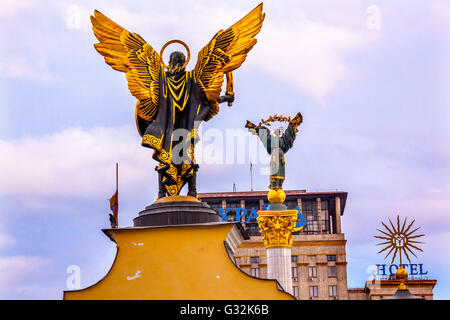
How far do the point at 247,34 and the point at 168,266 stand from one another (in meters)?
5.47

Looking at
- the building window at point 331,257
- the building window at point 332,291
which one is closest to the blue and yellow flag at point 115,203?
the building window at point 332,291

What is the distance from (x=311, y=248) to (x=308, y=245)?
1.81ft

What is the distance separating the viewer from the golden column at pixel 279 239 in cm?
2605

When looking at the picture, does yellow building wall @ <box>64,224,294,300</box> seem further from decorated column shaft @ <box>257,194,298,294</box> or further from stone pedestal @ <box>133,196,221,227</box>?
decorated column shaft @ <box>257,194,298,294</box>

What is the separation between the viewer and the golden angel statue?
18062 mm

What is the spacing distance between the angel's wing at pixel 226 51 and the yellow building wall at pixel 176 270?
9.87 ft

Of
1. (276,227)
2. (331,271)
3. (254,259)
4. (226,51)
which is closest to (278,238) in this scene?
Answer: (276,227)

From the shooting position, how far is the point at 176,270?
1667cm

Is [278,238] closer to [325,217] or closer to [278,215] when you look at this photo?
[278,215]

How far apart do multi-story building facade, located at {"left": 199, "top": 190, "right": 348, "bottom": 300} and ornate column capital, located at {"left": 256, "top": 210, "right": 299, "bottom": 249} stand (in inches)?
2977

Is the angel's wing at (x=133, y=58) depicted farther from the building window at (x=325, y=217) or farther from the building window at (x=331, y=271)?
the building window at (x=325, y=217)

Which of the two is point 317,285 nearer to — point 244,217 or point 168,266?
point 244,217
